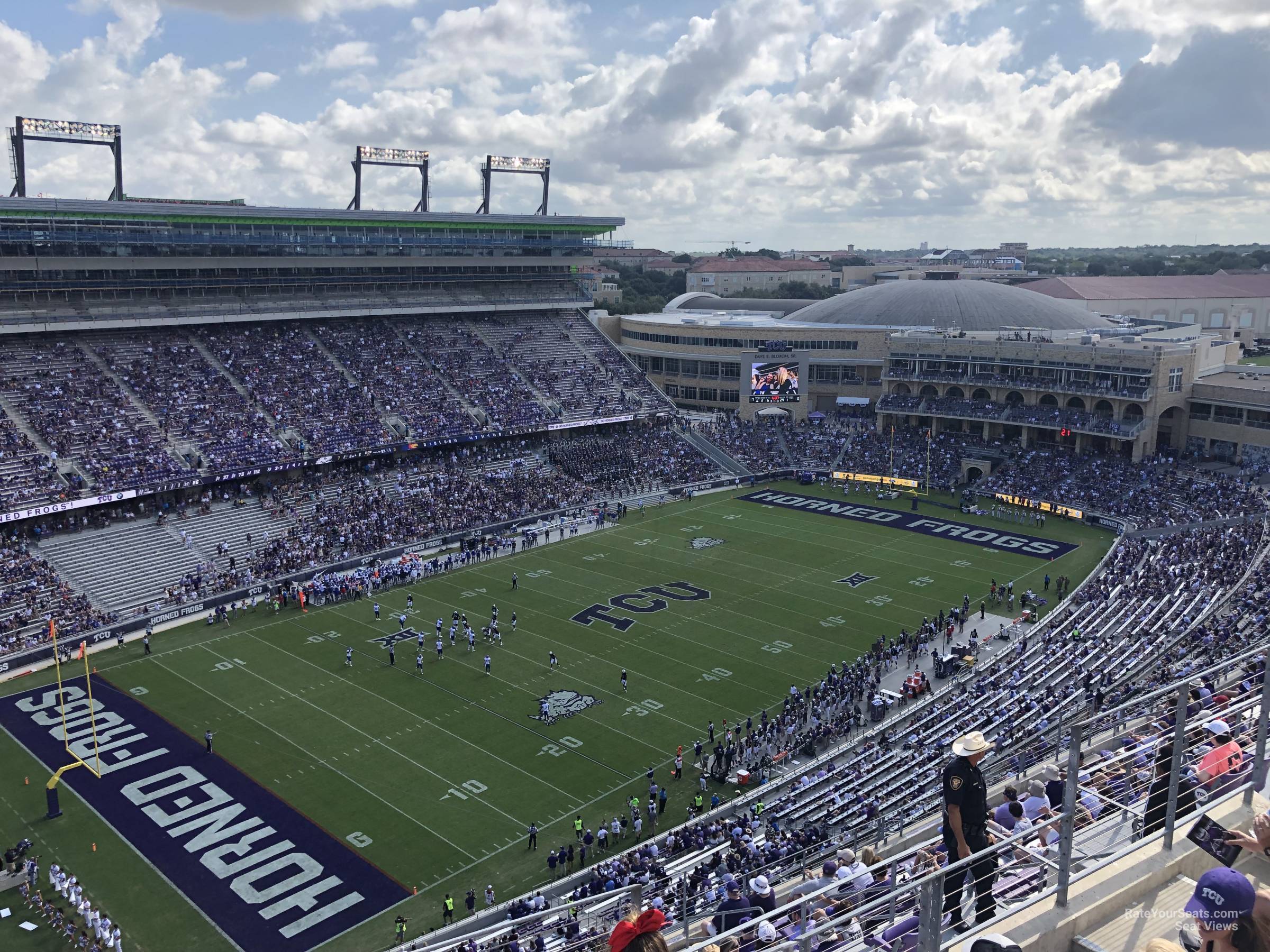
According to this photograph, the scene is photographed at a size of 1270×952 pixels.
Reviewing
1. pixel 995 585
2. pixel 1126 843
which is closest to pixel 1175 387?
pixel 995 585

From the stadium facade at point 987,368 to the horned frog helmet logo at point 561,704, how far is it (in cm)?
3865

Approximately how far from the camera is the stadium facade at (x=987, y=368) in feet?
185

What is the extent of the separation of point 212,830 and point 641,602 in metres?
19.3

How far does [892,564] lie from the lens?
147 ft

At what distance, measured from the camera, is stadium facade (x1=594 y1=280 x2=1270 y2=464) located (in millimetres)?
56469

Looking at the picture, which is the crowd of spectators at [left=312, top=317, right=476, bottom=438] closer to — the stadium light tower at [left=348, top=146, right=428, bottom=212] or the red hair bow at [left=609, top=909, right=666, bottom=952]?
the stadium light tower at [left=348, top=146, right=428, bottom=212]

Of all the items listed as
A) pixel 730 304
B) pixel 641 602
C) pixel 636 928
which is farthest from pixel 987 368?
pixel 636 928

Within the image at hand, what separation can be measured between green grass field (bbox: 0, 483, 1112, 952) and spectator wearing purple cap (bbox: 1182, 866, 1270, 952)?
1845 centimetres

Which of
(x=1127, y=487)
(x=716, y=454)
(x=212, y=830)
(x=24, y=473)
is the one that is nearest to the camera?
(x=212, y=830)

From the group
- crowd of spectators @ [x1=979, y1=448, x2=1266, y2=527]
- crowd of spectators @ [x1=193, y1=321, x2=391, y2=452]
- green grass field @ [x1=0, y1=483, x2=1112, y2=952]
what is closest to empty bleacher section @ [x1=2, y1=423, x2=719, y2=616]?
crowd of spectators @ [x1=193, y1=321, x2=391, y2=452]

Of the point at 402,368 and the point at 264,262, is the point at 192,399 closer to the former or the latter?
the point at 264,262

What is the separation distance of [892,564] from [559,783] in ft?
75.9

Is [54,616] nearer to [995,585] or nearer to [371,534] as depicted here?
[371,534]

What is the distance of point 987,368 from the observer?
63.7 metres
